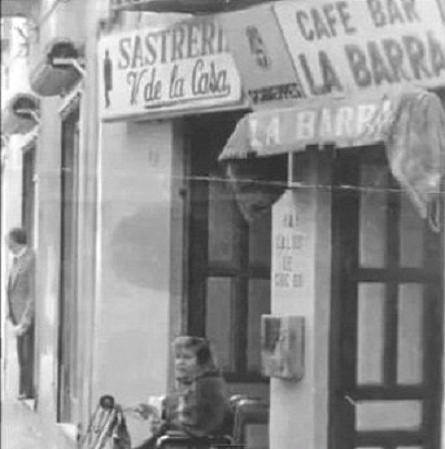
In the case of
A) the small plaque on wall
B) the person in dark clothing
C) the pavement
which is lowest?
the pavement

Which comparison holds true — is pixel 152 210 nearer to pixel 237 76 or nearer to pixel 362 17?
pixel 237 76

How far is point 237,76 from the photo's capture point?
20.8 feet

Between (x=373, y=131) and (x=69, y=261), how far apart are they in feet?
3.64

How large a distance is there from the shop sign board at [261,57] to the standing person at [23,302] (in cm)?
88

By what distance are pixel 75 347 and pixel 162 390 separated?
13.5 inches

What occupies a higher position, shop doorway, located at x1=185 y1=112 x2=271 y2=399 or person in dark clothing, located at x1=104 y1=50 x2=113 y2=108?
person in dark clothing, located at x1=104 y1=50 x2=113 y2=108

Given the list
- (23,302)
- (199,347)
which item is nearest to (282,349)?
(199,347)

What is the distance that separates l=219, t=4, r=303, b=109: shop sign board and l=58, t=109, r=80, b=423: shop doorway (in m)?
0.55

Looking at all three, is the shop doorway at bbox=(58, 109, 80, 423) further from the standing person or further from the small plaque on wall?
the small plaque on wall

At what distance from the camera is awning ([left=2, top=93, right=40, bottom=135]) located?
6348mm

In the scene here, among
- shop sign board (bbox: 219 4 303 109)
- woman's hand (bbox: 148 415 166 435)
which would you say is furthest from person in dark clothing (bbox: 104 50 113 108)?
woman's hand (bbox: 148 415 166 435)

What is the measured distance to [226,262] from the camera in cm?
644

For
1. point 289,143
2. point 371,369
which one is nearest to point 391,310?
point 371,369

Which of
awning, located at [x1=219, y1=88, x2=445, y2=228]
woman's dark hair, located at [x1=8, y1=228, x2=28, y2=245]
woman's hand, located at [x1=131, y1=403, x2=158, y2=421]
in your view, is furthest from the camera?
woman's dark hair, located at [x1=8, y1=228, x2=28, y2=245]
